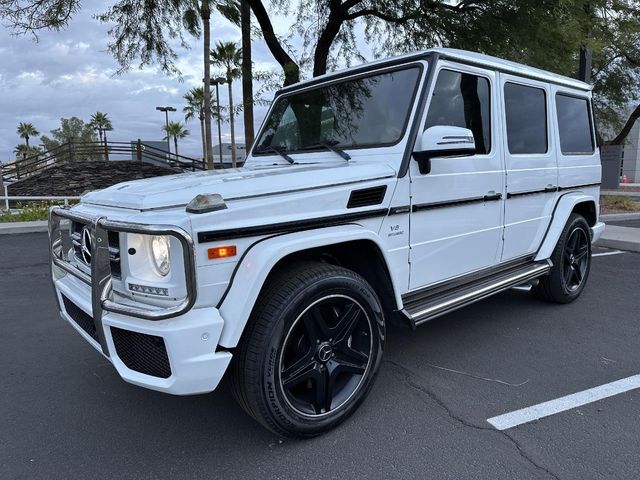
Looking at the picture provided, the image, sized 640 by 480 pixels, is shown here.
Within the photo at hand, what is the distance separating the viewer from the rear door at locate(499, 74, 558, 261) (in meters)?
3.81

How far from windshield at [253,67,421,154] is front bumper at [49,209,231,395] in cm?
163

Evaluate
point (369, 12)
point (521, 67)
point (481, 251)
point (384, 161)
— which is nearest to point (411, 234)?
point (384, 161)

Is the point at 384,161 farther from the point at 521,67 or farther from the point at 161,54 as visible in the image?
the point at 161,54

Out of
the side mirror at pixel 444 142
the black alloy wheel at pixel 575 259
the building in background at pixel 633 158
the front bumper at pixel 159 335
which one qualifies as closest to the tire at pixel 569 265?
the black alloy wheel at pixel 575 259

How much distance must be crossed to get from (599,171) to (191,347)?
15.8 ft

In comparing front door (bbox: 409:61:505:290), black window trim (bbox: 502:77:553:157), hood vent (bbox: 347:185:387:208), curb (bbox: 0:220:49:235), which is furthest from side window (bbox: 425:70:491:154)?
curb (bbox: 0:220:49:235)

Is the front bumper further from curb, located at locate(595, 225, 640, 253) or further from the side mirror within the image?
curb, located at locate(595, 225, 640, 253)

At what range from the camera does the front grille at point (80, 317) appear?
2545 millimetres

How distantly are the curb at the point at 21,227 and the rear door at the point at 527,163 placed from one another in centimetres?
928

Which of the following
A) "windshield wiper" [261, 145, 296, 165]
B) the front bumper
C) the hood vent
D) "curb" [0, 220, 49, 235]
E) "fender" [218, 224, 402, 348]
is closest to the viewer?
the front bumper

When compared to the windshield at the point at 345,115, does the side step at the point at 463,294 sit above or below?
below

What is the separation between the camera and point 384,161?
9.70ft

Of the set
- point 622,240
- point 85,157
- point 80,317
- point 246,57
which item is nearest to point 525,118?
point 80,317

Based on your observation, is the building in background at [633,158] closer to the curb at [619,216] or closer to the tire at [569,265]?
the curb at [619,216]
